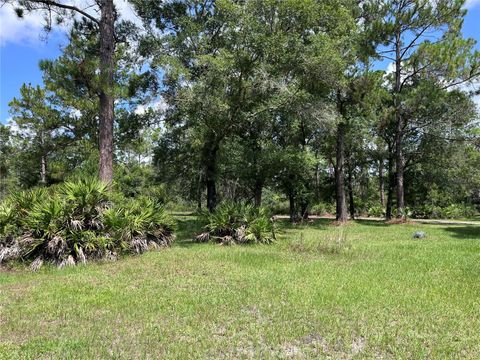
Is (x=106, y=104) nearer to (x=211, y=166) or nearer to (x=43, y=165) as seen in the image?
(x=211, y=166)

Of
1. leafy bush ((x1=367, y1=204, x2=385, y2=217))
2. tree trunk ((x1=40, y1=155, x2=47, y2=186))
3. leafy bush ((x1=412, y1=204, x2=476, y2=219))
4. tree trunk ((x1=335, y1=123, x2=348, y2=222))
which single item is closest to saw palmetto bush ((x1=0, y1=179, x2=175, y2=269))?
tree trunk ((x1=335, y1=123, x2=348, y2=222))

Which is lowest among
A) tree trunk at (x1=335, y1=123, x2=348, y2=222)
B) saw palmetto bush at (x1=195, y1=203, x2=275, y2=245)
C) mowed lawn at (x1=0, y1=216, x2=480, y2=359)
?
mowed lawn at (x1=0, y1=216, x2=480, y2=359)

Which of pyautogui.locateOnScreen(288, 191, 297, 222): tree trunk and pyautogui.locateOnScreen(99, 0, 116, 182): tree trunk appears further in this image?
pyautogui.locateOnScreen(288, 191, 297, 222): tree trunk

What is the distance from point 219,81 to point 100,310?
8.86 m

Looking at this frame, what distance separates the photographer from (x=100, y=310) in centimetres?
551

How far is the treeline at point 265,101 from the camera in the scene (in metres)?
12.6

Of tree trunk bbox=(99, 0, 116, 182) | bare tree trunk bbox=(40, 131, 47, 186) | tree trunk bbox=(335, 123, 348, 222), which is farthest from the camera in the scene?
bare tree trunk bbox=(40, 131, 47, 186)

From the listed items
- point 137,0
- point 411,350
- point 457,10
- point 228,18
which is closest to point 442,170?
point 457,10

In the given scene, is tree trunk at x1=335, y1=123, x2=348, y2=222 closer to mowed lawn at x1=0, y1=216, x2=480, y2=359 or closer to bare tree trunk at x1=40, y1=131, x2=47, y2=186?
mowed lawn at x1=0, y1=216, x2=480, y2=359

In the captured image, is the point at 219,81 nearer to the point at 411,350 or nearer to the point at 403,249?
the point at 403,249

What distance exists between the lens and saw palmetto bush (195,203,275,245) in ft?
39.8

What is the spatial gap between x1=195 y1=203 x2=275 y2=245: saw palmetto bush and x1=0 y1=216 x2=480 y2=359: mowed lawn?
8.25 ft

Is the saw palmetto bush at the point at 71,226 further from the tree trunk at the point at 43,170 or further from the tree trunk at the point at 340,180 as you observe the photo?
the tree trunk at the point at 43,170

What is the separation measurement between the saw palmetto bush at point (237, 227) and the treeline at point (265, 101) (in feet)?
10.9
